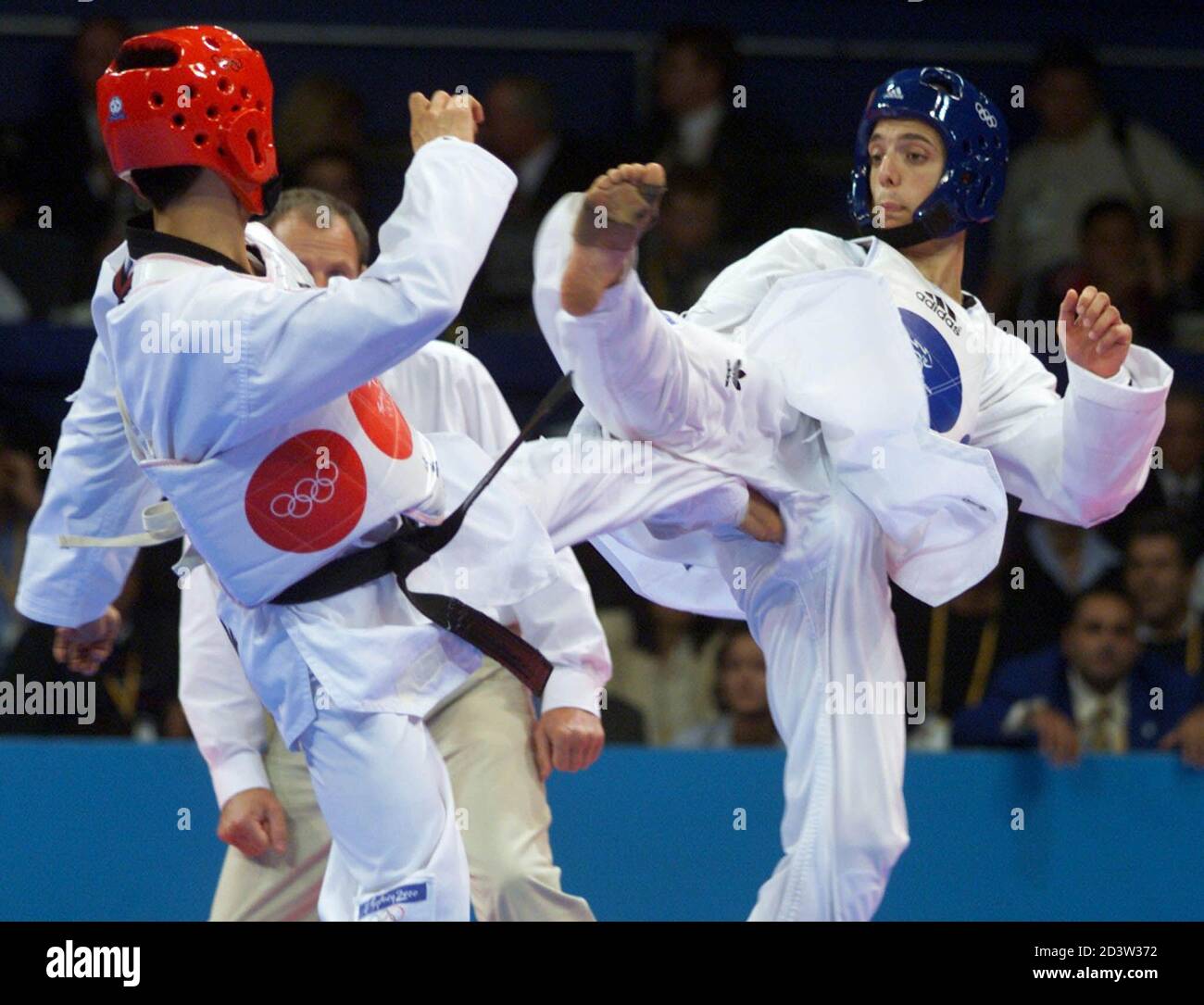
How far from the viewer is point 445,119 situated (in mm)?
3129

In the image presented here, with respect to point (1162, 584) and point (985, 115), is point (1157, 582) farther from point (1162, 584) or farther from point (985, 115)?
point (985, 115)

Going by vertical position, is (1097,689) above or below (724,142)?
below

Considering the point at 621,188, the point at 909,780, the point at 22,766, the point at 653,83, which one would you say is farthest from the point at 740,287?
the point at 653,83

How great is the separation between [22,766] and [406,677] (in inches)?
64.2

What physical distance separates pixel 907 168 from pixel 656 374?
2.66ft

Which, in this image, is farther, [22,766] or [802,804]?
[22,766]

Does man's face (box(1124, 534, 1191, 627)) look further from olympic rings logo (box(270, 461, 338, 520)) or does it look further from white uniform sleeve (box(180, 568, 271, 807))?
olympic rings logo (box(270, 461, 338, 520))

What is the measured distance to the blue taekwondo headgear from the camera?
3.70 metres

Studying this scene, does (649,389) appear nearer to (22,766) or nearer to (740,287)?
(740,287)

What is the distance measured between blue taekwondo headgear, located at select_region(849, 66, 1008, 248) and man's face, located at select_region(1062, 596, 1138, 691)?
5.39 ft

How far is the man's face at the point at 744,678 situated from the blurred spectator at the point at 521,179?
3.85ft

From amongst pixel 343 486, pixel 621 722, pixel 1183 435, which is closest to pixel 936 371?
pixel 343 486

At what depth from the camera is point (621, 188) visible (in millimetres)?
3041

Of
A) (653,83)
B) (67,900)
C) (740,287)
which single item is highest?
(653,83)
